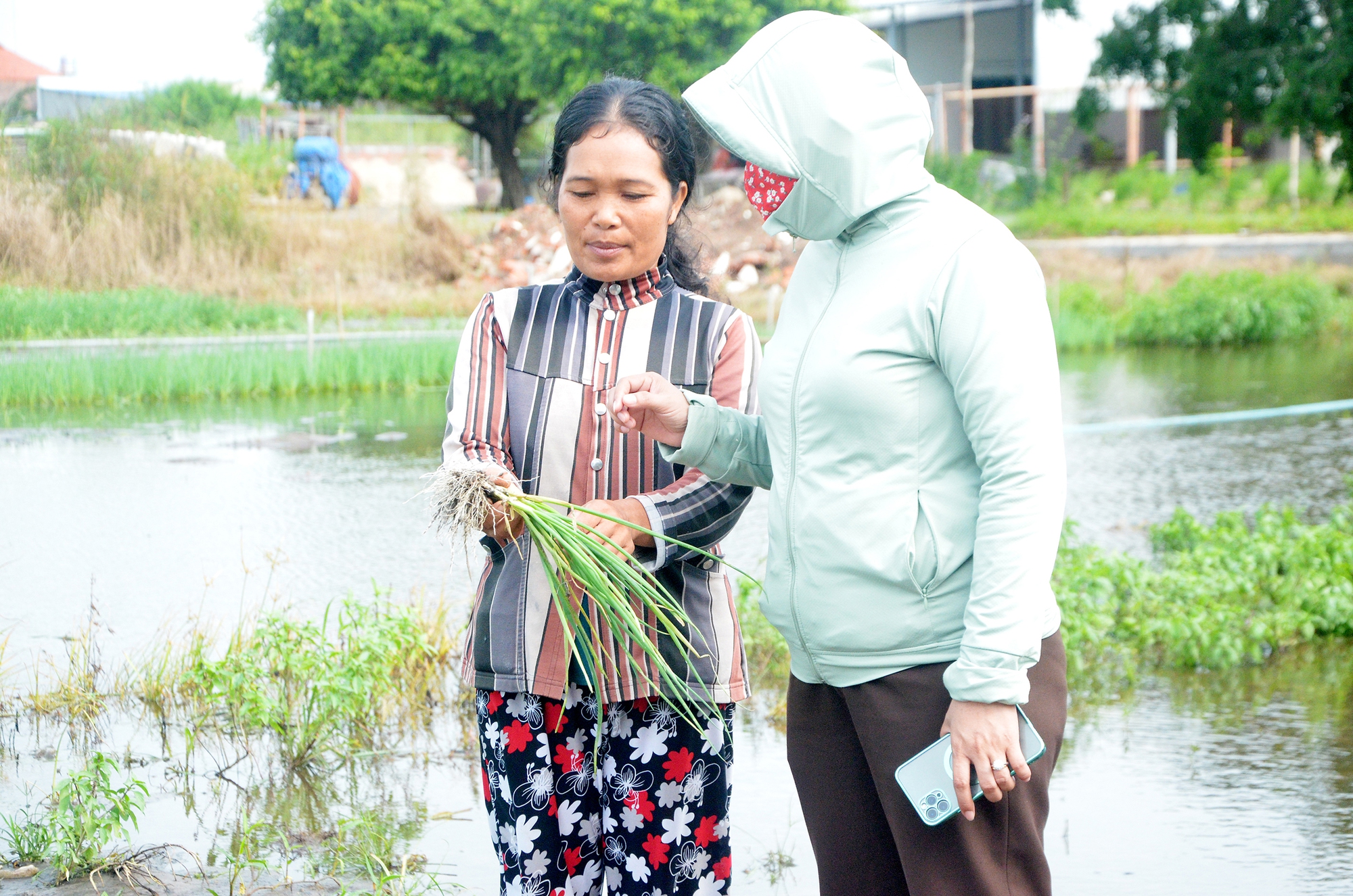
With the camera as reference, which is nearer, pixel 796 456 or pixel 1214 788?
pixel 796 456

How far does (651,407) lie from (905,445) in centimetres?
44

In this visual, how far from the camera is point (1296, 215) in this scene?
2028 cm

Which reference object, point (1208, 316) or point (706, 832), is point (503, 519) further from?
point (1208, 316)

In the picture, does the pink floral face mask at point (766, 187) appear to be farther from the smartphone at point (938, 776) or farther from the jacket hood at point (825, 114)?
the smartphone at point (938, 776)

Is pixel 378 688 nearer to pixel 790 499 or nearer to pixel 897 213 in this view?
pixel 790 499

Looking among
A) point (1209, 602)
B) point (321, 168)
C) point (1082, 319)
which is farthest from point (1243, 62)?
point (1209, 602)

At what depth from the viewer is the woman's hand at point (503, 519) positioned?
2004mm

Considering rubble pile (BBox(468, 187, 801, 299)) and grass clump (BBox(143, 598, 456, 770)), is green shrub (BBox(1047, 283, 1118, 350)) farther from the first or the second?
grass clump (BBox(143, 598, 456, 770))

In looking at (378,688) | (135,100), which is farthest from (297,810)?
(135,100)

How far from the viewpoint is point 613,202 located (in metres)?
2.09

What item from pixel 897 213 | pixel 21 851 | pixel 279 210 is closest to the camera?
pixel 897 213

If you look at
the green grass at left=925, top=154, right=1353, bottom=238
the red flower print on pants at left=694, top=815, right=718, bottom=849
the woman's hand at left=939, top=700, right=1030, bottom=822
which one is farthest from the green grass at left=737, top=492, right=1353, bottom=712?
the green grass at left=925, top=154, right=1353, bottom=238

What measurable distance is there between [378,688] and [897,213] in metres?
2.28

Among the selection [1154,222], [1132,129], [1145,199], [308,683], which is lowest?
[308,683]
